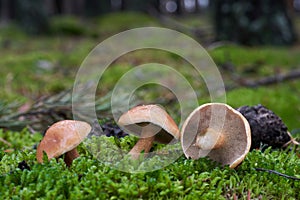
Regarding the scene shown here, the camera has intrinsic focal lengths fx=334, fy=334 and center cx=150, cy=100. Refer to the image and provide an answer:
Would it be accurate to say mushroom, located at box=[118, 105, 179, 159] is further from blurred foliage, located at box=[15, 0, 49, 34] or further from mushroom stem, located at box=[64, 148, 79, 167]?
blurred foliage, located at box=[15, 0, 49, 34]

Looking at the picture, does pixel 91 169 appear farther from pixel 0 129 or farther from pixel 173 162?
pixel 0 129

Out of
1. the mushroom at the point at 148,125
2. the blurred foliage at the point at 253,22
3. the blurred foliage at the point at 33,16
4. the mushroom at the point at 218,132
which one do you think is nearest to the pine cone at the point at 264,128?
→ the mushroom at the point at 218,132

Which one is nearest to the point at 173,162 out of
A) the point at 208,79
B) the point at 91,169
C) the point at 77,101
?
the point at 91,169

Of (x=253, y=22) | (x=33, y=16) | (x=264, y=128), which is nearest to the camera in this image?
(x=264, y=128)

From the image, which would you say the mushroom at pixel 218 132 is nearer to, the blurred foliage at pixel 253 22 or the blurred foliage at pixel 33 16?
the blurred foliage at pixel 253 22

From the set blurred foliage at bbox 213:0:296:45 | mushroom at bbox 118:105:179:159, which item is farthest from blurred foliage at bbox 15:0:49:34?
mushroom at bbox 118:105:179:159

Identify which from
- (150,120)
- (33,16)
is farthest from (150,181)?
(33,16)

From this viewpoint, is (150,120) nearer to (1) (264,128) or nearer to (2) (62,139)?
(2) (62,139)
